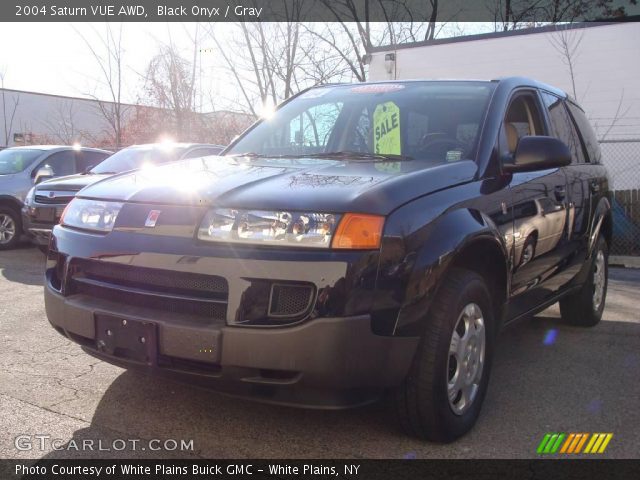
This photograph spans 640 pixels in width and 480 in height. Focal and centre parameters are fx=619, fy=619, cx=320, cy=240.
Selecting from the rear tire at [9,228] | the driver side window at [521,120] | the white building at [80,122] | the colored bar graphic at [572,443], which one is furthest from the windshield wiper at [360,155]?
the white building at [80,122]

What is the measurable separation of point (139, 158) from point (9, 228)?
7.63ft

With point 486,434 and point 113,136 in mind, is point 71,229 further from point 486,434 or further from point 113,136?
point 113,136

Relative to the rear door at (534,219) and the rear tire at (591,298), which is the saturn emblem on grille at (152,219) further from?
the rear tire at (591,298)

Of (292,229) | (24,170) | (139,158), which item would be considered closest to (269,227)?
(292,229)

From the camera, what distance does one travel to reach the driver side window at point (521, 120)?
145 inches

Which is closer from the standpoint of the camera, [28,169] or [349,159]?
[349,159]

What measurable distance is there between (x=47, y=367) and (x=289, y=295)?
6.98 ft

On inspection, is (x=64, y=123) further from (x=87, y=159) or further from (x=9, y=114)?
(x=87, y=159)

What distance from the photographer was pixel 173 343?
248 cm

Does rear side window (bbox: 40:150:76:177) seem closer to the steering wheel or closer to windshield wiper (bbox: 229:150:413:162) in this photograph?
windshield wiper (bbox: 229:150:413:162)

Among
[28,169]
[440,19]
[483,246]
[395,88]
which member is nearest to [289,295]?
[483,246]

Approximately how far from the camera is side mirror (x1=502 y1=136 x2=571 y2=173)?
3.25m

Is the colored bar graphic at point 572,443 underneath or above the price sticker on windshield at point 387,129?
underneath

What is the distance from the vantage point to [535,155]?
325 cm
